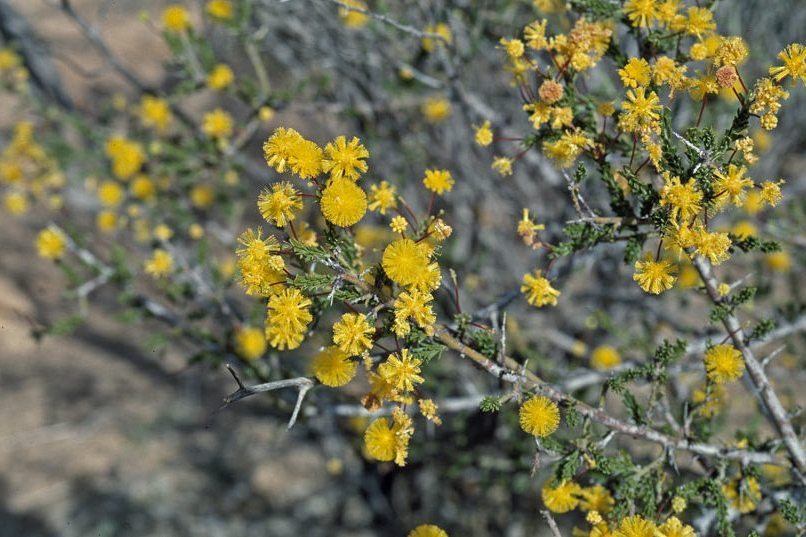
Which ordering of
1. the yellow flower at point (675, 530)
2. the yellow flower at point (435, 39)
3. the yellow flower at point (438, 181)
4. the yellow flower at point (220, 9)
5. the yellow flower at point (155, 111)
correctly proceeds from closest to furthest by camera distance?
the yellow flower at point (675, 530)
the yellow flower at point (438, 181)
the yellow flower at point (435, 39)
the yellow flower at point (220, 9)
the yellow flower at point (155, 111)

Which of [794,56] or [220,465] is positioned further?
[220,465]

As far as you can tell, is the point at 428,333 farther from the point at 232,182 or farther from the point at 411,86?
the point at 232,182

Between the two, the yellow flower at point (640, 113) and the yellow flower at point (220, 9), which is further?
the yellow flower at point (220, 9)

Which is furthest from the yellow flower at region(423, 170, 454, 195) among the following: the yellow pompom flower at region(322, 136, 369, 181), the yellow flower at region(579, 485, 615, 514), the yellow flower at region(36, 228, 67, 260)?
the yellow flower at region(36, 228, 67, 260)

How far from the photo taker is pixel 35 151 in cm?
483

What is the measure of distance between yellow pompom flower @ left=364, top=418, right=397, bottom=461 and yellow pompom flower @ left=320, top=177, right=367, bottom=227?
594mm

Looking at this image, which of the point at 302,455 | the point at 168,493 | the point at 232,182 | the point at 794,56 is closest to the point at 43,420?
the point at 168,493

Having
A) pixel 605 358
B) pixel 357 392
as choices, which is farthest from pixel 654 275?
pixel 357 392

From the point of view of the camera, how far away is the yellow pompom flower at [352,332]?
1.63 meters

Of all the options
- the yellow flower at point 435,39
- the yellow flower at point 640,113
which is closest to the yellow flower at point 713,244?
the yellow flower at point 640,113

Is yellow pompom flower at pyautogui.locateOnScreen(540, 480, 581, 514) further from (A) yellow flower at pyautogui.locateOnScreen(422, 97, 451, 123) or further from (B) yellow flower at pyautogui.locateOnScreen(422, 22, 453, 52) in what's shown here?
(A) yellow flower at pyautogui.locateOnScreen(422, 97, 451, 123)

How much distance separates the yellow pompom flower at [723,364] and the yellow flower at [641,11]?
42.5 inches

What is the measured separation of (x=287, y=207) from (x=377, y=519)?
3811 millimetres

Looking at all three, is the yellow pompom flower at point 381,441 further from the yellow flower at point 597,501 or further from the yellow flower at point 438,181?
the yellow flower at point 438,181
